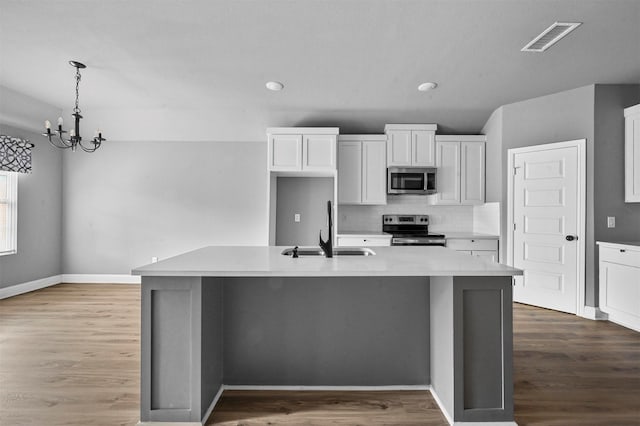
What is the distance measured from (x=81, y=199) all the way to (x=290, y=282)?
4.88m

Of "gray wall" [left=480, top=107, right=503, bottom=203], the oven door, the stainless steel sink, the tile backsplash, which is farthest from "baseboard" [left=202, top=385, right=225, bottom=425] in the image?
"gray wall" [left=480, top=107, right=503, bottom=203]

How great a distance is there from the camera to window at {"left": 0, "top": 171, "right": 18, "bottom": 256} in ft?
15.5

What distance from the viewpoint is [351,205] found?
5.52 metres

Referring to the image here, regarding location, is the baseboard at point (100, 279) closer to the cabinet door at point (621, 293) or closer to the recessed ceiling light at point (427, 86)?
the recessed ceiling light at point (427, 86)

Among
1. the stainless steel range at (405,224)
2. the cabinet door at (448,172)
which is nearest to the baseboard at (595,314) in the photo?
the cabinet door at (448,172)

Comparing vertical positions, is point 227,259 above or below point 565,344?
above

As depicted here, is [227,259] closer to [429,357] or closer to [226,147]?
[429,357]

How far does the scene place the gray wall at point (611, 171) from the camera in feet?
13.1

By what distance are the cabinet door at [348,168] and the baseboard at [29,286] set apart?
446 cm

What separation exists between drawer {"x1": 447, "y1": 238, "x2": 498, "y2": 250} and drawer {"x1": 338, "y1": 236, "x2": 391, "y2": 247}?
2.82ft

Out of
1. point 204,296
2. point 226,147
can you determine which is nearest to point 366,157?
point 226,147

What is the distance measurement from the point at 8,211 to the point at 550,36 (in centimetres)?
655

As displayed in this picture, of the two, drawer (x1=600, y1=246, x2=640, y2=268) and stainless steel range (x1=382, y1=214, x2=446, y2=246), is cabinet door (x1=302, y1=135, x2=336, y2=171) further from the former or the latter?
drawer (x1=600, y1=246, x2=640, y2=268)

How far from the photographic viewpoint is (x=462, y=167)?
5.16m
